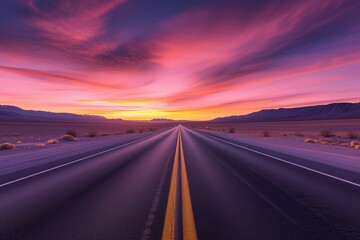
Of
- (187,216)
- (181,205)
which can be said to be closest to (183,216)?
(187,216)

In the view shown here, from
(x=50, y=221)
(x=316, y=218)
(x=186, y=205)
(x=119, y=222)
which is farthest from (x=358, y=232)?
(x=50, y=221)

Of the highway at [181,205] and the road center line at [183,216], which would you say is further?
the highway at [181,205]

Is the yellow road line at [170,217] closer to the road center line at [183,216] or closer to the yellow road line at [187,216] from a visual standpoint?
the road center line at [183,216]

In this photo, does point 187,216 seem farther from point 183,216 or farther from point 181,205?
point 181,205

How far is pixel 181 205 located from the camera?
4734 mm

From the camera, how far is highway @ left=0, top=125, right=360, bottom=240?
3600 millimetres

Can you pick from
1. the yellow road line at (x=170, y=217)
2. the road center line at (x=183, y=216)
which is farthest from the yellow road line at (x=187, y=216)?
the yellow road line at (x=170, y=217)

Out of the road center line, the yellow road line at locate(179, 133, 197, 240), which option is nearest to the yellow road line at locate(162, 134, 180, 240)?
the road center line

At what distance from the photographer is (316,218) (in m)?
4.08

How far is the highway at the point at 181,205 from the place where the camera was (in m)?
3.60

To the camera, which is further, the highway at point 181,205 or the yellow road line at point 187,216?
the highway at point 181,205

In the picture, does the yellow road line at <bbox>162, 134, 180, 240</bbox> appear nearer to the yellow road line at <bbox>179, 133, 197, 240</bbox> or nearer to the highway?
the highway

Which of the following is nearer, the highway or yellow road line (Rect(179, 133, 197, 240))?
yellow road line (Rect(179, 133, 197, 240))

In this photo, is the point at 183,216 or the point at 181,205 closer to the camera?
the point at 183,216
